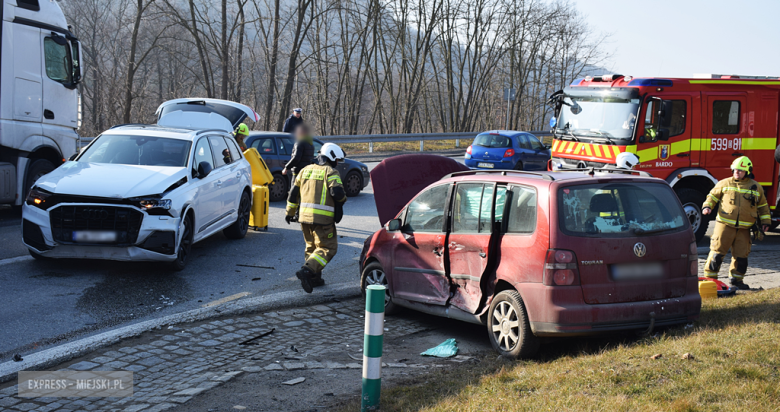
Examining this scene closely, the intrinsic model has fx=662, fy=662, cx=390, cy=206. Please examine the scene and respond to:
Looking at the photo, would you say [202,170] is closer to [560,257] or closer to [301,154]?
[301,154]

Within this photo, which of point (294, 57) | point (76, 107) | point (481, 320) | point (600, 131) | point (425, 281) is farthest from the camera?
point (294, 57)

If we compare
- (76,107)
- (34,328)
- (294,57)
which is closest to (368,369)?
(34,328)

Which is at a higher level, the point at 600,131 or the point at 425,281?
the point at 600,131

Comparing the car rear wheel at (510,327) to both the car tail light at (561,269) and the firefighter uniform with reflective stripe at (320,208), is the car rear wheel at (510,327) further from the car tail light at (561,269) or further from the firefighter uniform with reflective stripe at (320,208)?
the firefighter uniform with reflective stripe at (320,208)

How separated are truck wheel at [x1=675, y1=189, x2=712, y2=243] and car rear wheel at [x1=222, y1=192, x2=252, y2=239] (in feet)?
23.1

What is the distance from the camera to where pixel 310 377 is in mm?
4871

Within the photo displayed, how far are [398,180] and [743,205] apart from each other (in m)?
4.17

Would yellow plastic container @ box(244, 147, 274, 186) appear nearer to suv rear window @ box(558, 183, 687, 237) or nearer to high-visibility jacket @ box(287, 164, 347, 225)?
high-visibility jacket @ box(287, 164, 347, 225)

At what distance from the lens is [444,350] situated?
18.5ft

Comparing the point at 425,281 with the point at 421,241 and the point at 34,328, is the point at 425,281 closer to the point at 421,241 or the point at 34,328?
the point at 421,241

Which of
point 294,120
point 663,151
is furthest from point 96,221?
point 663,151

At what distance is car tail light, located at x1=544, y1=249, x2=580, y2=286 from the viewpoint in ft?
16.3

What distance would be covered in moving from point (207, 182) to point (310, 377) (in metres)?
4.90

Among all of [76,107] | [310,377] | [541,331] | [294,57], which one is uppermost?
[294,57]
